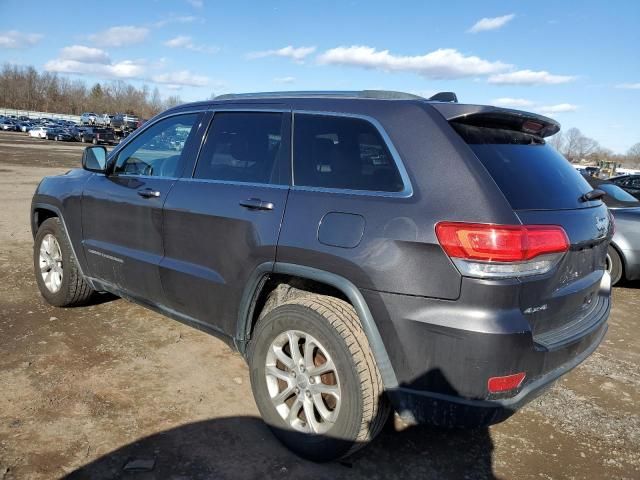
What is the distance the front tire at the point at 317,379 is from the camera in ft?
7.79

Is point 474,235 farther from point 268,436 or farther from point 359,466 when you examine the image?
point 268,436

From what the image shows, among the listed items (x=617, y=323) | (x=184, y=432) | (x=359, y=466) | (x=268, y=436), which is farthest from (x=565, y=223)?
(x=617, y=323)

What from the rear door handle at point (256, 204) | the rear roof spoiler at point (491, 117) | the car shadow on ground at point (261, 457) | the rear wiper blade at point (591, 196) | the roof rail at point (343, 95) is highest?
the roof rail at point (343, 95)

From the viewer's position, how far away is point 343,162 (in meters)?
2.62

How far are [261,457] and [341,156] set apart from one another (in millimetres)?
1620

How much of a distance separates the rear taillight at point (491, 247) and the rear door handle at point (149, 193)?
2.03 meters

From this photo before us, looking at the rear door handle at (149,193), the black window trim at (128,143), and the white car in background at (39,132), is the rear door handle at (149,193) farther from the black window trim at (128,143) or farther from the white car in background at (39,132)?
the white car in background at (39,132)

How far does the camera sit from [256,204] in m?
2.78

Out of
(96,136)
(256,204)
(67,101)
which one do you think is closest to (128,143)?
(256,204)

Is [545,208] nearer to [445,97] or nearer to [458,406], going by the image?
[445,97]

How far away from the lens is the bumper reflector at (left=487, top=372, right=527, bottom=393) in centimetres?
214

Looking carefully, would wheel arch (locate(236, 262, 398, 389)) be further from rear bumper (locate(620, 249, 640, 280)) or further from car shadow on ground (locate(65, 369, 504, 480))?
rear bumper (locate(620, 249, 640, 280))

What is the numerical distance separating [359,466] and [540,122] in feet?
6.86

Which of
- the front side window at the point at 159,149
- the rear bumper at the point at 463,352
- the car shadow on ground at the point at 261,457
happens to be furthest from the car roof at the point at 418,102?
the car shadow on ground at the point at 261,457
